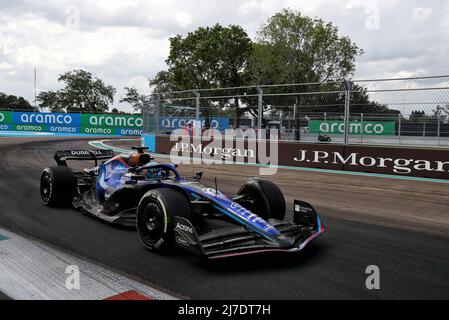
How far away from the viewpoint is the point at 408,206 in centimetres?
677

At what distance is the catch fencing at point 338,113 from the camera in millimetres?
10047

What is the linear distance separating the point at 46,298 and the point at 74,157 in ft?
13.2

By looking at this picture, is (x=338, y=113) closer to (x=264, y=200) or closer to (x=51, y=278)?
(x=264, y=200)

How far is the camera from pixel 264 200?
15.9 feet

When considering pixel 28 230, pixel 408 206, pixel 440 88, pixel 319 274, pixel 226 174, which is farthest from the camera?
pixel 226 174

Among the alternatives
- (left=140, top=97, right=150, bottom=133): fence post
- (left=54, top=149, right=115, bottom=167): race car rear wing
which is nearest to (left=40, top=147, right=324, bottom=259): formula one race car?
(left=54, top=149, right=115, bottom=167): race car rear wing

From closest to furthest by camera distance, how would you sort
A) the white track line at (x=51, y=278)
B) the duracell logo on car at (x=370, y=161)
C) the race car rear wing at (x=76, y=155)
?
1. the white track line at (x=51, y=278)
2. the race car rear wing at (x=76, y=155)
3. the duracell logo on car at (x=370, y=161)

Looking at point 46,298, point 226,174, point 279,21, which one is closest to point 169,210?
point 46,298

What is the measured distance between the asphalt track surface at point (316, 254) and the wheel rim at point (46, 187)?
160 mm

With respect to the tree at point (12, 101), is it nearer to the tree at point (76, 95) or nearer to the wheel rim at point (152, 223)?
the tree at point (76, 95)

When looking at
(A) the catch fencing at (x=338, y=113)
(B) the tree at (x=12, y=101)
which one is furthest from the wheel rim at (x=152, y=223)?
(B) the tree at (x=12, y=101)

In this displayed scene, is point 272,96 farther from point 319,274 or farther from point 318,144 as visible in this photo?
point 319,274

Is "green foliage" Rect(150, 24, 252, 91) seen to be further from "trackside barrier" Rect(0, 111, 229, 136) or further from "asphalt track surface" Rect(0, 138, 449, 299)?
"asphalt track surface" Rect(0, 138, 449, 299)
